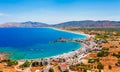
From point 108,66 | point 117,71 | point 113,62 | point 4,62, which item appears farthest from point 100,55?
point 4,62

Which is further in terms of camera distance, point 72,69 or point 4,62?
point 4,62

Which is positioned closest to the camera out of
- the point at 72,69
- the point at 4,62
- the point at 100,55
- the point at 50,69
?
the point at 50,69

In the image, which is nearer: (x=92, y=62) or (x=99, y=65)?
(x=99, y=65)

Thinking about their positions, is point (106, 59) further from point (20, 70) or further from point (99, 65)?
point (20, 70)

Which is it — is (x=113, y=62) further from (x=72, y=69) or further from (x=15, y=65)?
(x=15, y=65)

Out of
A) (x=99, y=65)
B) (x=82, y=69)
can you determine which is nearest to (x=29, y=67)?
(x=82, y=69)

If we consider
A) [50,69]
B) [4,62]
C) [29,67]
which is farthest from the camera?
[4,62]

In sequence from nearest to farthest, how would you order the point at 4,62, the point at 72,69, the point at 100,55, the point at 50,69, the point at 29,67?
the point at 50,69, the point at 72,69, the point at 29,67, the point at 4,62, the point at 100,55

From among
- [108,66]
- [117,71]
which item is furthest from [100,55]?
[117,71]
